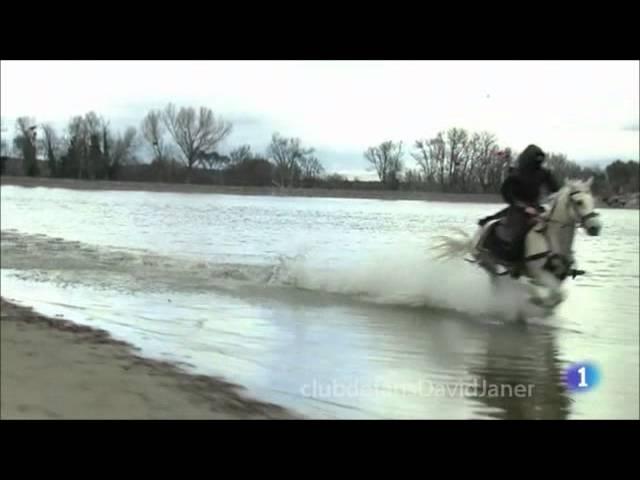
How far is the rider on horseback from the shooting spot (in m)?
11.0

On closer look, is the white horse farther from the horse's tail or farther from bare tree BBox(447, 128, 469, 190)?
bare tree BBox(447, 128, 469, 190)

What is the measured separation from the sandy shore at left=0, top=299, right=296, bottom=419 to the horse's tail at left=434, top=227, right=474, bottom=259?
22.3 feet

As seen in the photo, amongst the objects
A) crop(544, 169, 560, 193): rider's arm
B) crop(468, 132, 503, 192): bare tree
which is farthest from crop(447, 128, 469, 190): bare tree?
crop(544, 169, 560, 193): rider's arm

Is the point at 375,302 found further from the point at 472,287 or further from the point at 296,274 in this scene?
the point at 296,274

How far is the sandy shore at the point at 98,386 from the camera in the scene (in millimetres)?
5266

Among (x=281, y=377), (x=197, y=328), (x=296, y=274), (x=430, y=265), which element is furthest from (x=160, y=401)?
(x=296, y=274)

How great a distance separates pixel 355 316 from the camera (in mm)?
11555

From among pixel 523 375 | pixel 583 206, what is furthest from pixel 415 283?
pixel 523 375

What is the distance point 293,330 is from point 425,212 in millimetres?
12773

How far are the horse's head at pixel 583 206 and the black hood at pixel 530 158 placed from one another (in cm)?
66

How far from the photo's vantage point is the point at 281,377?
24.3ft

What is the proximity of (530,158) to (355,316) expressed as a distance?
12.7ft

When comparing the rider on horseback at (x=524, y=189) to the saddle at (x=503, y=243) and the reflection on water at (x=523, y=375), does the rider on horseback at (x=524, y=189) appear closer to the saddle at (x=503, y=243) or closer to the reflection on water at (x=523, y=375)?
the saddle at (x=503, y=243)

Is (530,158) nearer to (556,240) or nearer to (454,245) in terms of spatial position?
(556,240)
